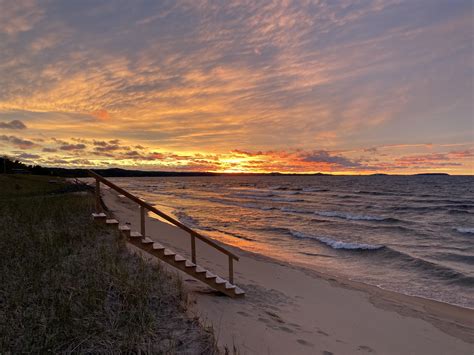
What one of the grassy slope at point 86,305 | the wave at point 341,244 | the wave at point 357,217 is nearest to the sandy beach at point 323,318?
the grassy slope at point 86,305

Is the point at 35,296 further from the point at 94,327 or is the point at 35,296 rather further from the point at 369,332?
the point at 369,332

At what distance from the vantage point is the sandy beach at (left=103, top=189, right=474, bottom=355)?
6.46 metres

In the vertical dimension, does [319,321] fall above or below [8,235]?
below

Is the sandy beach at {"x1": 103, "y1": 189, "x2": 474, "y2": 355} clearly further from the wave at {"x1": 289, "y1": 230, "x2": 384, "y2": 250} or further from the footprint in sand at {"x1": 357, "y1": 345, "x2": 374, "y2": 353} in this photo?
the wave at {"x1": 289, "y1": 230, "x2": 384, "y2": 250}

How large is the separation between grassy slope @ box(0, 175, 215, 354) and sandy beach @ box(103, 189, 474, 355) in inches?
32.6

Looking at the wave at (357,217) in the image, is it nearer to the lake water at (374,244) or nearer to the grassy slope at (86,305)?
the lake water at (374,244)

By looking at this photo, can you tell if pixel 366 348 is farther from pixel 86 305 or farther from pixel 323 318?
pixel 86 305

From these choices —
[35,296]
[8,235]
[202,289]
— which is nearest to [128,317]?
[35,296]

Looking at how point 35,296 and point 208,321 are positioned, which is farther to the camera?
point 208,321

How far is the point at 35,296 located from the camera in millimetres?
5578

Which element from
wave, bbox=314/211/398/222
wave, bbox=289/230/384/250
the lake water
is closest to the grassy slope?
the lake water

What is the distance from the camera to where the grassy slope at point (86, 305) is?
173 inches

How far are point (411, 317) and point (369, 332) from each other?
2.01 meters

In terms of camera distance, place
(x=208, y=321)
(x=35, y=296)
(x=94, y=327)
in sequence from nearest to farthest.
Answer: (x=94, y=327) → (x=35, y=296) → (x=208, y=321)
